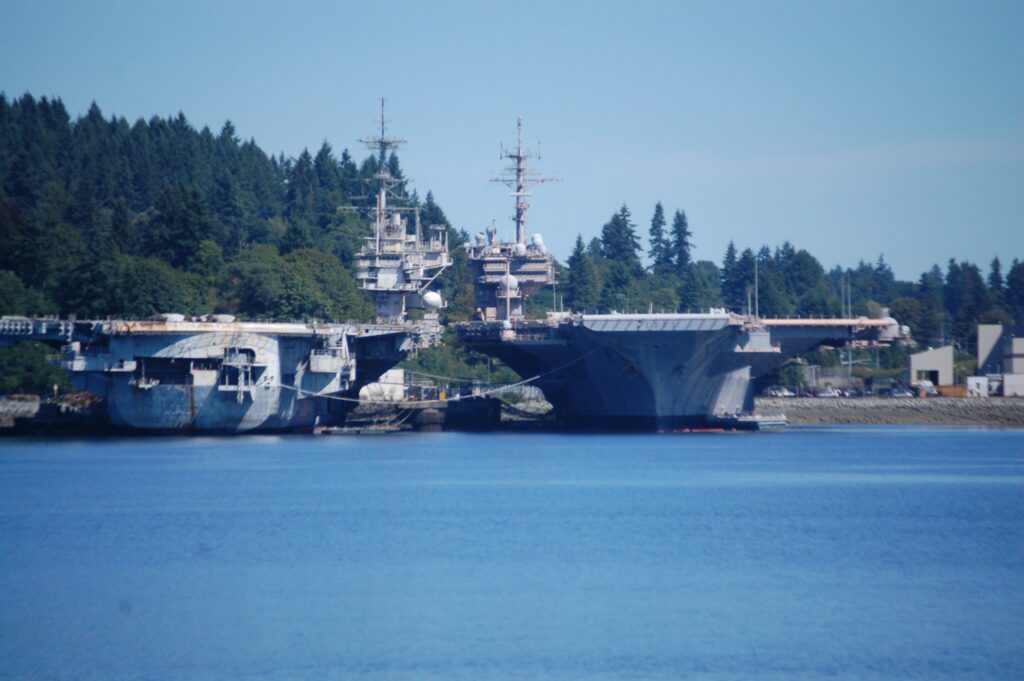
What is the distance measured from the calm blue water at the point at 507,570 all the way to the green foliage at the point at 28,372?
21.1 m

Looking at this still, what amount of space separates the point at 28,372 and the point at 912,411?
45409 mm

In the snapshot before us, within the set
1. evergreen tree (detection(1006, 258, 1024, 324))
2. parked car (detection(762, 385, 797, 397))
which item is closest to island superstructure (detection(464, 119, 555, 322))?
parked car (detection(762, 385, 797, 397))

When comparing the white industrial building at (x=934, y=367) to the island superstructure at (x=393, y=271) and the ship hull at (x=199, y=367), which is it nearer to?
the island superstructure at (x=393, y=271)

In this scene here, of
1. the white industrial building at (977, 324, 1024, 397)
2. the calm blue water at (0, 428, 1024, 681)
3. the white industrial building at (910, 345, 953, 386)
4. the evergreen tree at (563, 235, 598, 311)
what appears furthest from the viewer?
the evergreen tree at (563, 235, 598, 311)

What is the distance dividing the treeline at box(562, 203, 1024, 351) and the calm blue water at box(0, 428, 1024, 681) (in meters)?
58.2

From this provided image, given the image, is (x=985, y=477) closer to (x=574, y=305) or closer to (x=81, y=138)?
(x=574, y=305)

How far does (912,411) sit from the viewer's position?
81.0 meters

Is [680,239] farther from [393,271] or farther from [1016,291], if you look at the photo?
[393,271]

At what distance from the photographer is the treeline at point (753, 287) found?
115 m

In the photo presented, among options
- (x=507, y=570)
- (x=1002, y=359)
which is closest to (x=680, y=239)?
(x=1002, y=359)

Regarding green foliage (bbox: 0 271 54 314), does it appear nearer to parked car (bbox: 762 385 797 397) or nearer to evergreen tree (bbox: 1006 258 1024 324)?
parked car (bbox: 762 385 797 397)

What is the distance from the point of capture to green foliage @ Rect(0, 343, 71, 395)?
2734 inches

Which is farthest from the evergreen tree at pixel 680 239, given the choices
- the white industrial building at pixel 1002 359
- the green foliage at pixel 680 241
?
the white industrial building at pixel 1002 359

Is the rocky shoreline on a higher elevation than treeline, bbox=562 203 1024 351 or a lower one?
lower
